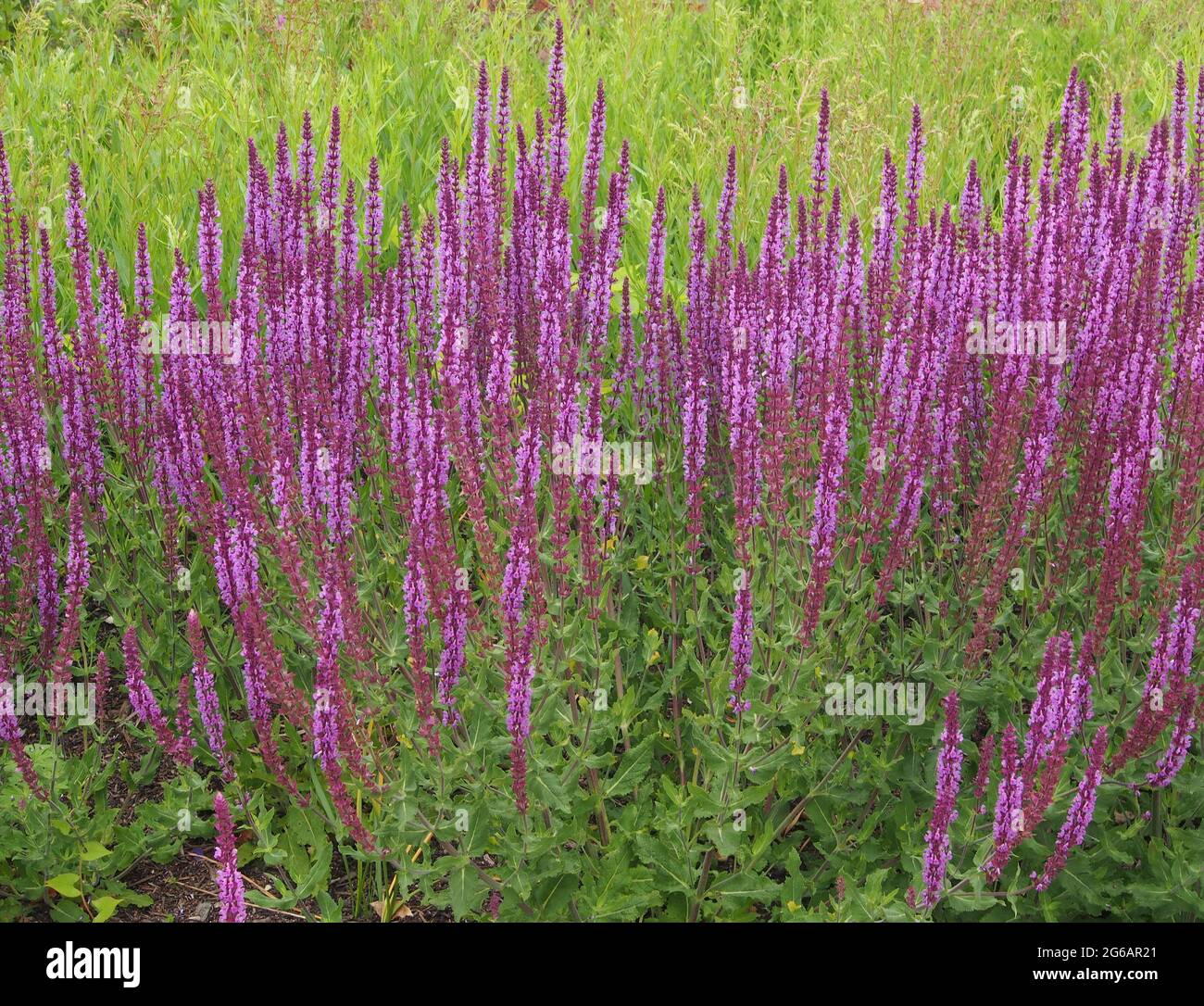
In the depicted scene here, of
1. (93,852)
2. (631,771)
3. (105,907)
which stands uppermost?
(631,771)

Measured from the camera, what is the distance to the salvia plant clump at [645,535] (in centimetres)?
335

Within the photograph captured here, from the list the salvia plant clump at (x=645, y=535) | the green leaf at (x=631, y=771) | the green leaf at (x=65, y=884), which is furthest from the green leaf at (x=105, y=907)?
the green leaf at (x=631, y=771)

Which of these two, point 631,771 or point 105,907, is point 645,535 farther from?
point 105,907

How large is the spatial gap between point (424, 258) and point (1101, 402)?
2154 mm

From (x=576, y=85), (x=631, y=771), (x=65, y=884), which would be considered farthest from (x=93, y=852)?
(x=576, y=85)

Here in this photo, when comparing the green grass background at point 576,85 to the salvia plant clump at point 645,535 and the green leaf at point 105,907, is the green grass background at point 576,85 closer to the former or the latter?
the salvia plant clump at point 645,535

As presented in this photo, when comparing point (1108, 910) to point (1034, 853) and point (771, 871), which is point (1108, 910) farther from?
point (771, 871)

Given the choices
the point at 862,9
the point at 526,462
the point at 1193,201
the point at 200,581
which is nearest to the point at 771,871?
the point at 526,462

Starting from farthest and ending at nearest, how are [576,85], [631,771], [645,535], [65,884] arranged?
[576,85]
[645,535]
[65,884]
[631,771]

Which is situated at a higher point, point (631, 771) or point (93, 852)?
point (631, 771)

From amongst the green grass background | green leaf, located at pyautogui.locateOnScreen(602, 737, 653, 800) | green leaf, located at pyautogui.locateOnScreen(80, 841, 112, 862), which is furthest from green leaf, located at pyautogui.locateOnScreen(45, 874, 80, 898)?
the green grass background

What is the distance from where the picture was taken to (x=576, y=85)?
304 inches

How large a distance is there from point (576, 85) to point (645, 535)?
4.05 metres

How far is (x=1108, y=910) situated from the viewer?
149 inches
